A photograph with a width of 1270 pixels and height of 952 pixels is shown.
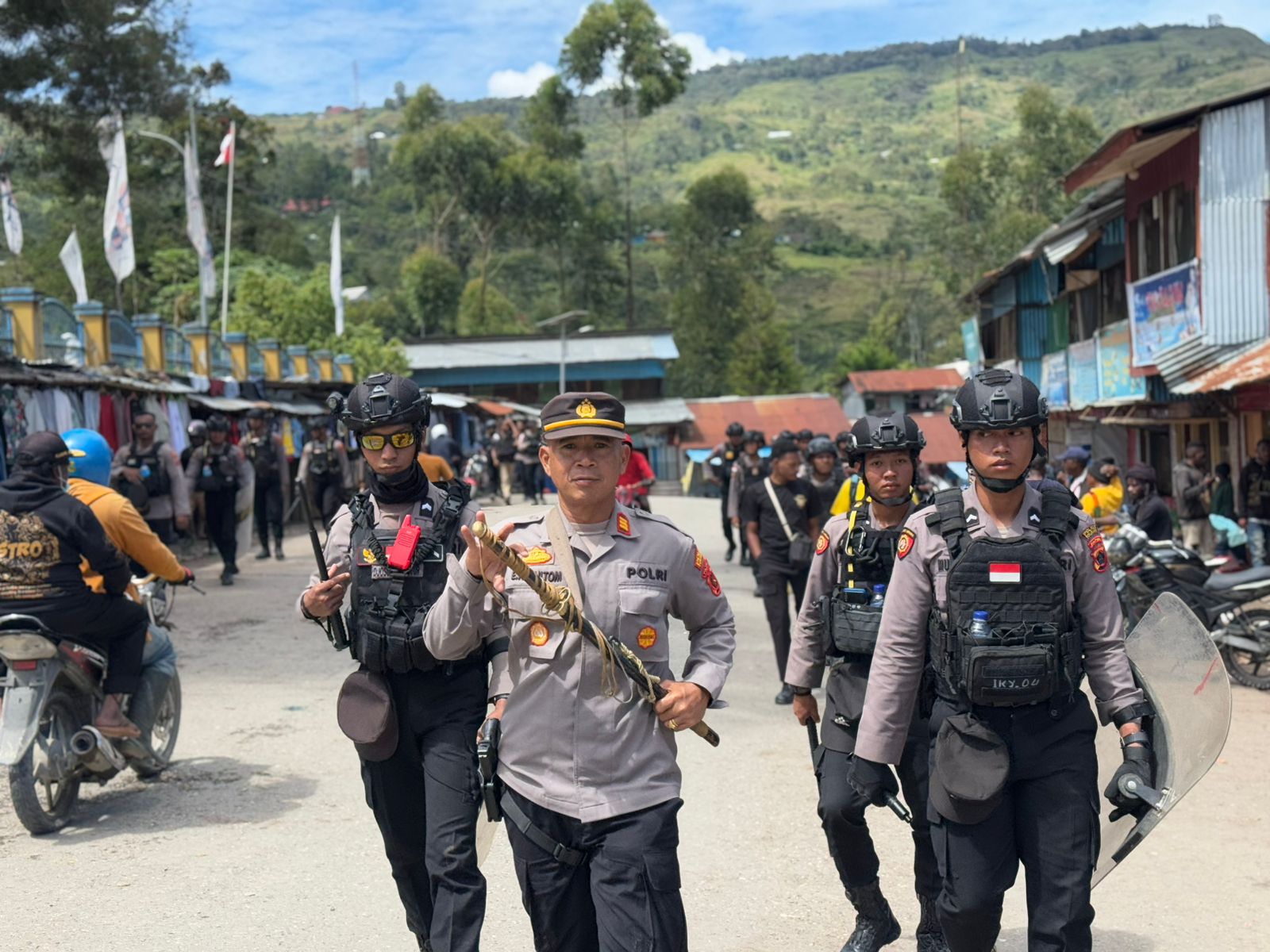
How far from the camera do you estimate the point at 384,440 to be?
14.8 ft

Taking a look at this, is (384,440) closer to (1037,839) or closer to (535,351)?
(1037,839)

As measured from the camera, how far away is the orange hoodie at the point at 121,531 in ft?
21.7

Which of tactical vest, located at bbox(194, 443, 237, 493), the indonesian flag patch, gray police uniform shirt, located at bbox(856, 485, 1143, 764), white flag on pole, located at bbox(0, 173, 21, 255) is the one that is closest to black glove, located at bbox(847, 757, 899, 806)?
gray police uniform shirt, located at bbox(856, 485, 1143, 764)

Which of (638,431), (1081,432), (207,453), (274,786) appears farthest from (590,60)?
(274,786)

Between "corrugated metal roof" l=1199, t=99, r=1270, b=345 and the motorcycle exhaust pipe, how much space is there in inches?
561

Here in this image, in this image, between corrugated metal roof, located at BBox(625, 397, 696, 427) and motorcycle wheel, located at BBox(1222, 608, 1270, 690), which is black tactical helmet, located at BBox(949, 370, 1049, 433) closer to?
motorcycle wheel, located at BBox(1222, 608, 1270, 690)

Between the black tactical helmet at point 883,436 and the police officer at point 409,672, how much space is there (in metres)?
1.88

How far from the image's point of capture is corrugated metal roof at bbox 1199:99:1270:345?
16.7m

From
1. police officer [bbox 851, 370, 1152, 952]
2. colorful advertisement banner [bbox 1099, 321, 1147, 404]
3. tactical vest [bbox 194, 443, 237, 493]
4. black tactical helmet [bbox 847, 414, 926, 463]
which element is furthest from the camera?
colorful advertisement banner [bbox 1099, 321, 1147, 404]

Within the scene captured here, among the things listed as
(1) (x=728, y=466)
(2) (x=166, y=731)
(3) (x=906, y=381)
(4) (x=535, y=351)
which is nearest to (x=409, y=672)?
(2) (x=166, y=731)

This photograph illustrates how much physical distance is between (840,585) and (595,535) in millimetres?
2040

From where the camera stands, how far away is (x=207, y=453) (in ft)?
52.2

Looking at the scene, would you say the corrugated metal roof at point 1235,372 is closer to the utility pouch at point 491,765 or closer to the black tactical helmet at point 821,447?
the black tactical helmet at point 821,447

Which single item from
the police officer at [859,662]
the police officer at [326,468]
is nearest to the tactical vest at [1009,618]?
the police officer at [859,662]
